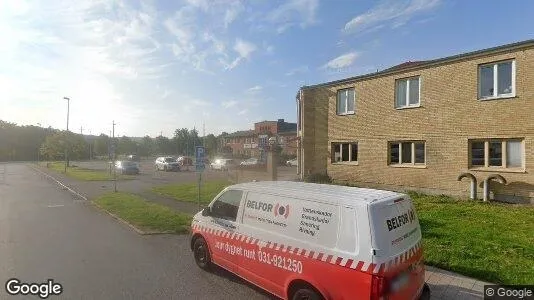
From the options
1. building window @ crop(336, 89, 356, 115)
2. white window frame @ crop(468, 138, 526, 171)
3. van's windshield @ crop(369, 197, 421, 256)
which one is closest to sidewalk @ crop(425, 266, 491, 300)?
van's windshield @ crop(369, 197, 421, 256)

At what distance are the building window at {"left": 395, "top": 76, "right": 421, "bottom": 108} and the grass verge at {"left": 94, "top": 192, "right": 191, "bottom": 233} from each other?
11482 mm

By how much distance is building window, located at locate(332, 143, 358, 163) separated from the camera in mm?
18817

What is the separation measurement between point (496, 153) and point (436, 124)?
2562mm

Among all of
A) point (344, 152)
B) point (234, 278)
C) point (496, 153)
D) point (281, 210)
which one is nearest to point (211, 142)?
point (344, 152)

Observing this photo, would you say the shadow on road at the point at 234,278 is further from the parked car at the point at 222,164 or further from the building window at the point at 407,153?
the parked car at the point at 222,164

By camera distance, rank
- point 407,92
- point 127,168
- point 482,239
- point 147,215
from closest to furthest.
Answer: point 482,239, point 147,215, point 407,92, point 127,168

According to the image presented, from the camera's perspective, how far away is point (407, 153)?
53.6 ft

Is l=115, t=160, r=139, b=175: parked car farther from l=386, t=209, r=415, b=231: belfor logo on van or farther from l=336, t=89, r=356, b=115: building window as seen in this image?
l=386, t=209, r=415, b=231: belfor logo on van

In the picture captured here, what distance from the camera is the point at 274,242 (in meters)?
5.02

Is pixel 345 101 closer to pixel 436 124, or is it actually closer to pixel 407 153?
pixel 407 153

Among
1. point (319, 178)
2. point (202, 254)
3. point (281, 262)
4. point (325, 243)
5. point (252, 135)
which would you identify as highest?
point (252, 135)

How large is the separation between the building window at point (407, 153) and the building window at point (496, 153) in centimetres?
210

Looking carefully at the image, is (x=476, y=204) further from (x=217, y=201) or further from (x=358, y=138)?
(x=217, y=201)

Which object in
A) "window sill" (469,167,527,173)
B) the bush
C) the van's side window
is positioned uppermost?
"window sill" (469,167,527,173)
